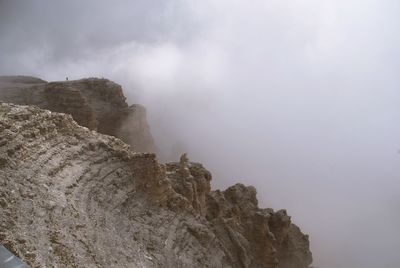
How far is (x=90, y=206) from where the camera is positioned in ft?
57.5

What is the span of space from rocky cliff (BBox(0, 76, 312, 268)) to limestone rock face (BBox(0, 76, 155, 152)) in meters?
14.5

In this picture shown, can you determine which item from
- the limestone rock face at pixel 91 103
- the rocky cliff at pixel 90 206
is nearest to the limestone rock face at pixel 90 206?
the rocky cliff at pixel 90 206

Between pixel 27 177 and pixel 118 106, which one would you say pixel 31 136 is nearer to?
pixel 27 177

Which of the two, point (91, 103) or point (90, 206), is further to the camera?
point (91, 103)

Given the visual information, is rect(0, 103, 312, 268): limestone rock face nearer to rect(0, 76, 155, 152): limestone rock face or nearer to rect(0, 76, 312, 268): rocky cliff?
rect(0, 76, 312, 268): rocky cliff

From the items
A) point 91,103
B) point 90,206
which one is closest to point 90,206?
point 90,206

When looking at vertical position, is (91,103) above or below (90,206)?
above

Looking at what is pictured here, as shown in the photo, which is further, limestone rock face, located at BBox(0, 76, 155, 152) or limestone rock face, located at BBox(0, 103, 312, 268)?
limestone rock face, located at BBox(0, 76, 155, 152)

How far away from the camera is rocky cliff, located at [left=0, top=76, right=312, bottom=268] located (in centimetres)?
1424

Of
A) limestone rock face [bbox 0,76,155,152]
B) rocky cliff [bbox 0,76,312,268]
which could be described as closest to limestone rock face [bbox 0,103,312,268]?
rocky cliff [bbox 0,76,312,268]

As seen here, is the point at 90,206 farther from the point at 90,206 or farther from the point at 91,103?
the point at 91,103

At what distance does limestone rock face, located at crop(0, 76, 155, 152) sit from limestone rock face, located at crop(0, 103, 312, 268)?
1461 cm

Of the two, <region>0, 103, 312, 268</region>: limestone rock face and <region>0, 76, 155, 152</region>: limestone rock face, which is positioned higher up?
<region>0, 76, 155, 152</region>: limestone rock face

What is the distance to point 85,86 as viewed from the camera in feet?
153
